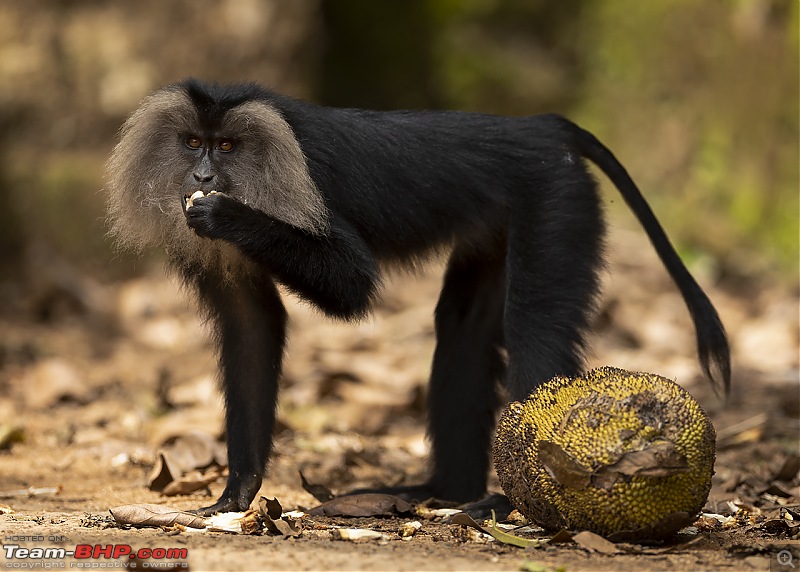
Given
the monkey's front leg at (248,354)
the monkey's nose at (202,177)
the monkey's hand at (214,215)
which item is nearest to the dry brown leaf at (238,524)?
the monkey's front leg at (248,354)

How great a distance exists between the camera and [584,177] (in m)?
4.75

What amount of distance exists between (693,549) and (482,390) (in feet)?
5.77

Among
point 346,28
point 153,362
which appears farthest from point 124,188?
point 346,28

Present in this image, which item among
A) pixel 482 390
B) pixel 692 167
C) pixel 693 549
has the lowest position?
pixel 693 549

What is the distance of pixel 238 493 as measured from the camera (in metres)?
4.31

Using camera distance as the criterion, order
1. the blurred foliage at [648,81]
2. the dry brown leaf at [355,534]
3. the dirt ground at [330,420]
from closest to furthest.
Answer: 1. the dirt ground at [330,420]
2. the dry brown leaf at [355,534]
3. the blurred foliage at [648,81]

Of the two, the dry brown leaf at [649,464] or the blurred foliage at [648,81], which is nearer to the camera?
the dry brown leaf at [649,464]

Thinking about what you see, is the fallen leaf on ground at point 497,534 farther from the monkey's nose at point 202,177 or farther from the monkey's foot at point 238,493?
the monkey's nose at point 202,177

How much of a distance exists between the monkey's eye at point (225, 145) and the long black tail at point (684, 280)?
1.66 meters

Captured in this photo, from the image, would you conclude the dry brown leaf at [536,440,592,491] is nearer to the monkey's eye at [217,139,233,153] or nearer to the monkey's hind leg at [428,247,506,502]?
the monkey's hind leg at [428,247,506,502]

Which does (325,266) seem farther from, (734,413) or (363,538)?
(734,413)

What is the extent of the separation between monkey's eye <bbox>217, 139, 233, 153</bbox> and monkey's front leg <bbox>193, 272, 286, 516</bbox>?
0.57m

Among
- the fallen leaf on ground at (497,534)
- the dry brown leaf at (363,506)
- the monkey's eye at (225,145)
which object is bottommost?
the fallen leaf on ground at (497,534)

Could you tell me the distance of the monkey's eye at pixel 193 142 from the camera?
171 inches
